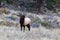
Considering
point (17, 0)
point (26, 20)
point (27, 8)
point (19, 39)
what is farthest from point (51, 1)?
point (19, 39)

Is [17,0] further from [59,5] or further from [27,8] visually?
[59,5]

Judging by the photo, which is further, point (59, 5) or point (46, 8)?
point (59, 5)

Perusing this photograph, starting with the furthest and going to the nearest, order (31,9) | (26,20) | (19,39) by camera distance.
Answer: (31,9), (26,20), (19,39)

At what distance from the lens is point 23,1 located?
161 ft

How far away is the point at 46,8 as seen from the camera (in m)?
45.8

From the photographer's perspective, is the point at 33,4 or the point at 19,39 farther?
the point at 33,4

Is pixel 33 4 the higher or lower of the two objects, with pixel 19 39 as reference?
lower

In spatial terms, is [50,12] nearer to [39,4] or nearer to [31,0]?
[39,4]

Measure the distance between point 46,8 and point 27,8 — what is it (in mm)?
3384

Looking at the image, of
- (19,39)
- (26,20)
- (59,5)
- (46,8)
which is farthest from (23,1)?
(19,39)

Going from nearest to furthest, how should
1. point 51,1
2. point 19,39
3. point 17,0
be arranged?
point 19,39, point 51,1, point 17,0

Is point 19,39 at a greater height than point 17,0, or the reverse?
point 19,39

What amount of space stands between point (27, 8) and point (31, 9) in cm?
117

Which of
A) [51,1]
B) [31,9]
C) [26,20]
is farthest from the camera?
[31,9]
